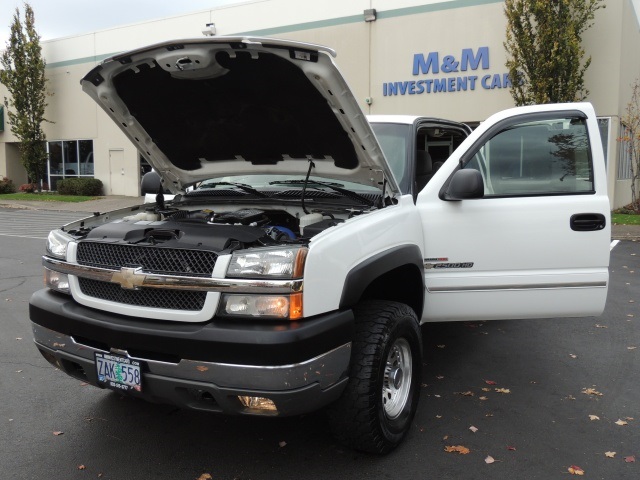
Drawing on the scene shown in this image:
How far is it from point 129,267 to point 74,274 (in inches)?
17.6

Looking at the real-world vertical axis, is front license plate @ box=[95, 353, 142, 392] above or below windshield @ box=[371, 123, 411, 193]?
below

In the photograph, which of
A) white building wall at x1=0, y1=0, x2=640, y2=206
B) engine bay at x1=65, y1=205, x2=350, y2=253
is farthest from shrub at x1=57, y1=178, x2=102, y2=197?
engine bay at x1=65, y1=205, x2=350, y2=253

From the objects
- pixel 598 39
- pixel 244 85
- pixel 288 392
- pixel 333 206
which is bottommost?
pixel 288 392

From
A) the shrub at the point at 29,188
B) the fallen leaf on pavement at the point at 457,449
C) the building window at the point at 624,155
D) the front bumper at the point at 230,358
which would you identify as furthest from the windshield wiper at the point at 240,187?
the shrub at the point at 29,188

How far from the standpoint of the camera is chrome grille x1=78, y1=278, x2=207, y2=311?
2.89m

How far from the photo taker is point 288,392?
8.87 feet

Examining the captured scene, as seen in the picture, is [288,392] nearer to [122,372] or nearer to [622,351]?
[122,372]

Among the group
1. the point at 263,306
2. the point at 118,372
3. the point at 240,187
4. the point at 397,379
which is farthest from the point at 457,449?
the point at 240,187

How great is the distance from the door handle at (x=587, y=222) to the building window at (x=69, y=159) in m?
28.1

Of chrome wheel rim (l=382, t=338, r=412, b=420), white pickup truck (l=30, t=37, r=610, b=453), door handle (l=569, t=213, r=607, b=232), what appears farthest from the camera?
door handle (l=569, t=213, r=607, b=232)

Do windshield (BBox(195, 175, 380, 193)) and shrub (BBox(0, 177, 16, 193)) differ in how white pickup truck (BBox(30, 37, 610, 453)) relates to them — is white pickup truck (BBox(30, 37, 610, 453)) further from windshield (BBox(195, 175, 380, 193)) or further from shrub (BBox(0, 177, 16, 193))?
shrub (BBox(0, 177, 16, 193))

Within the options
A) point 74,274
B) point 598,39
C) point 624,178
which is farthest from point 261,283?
point 624,178

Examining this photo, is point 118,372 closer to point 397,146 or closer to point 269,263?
point 269,263

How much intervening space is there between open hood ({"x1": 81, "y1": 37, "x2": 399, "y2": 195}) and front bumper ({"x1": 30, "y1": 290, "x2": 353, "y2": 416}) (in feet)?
4.14
